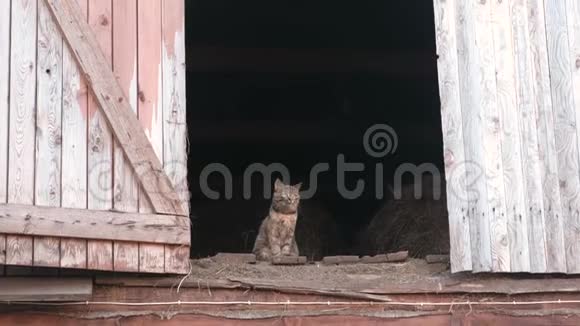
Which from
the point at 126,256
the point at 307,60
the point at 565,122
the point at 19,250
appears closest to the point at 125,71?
the point at 126,256

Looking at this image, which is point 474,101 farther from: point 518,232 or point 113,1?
point 113,1

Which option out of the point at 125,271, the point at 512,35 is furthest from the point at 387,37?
the point at 125,271

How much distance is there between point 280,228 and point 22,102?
9.06 ft

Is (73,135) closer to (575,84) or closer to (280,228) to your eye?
(280,228)

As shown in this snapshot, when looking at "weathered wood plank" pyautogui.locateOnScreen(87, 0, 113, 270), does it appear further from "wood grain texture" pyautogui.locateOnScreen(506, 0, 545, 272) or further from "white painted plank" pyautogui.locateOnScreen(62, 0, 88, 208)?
"wood grain texture" pyautogui.locateOnScreen(506, 0, 545, 272)

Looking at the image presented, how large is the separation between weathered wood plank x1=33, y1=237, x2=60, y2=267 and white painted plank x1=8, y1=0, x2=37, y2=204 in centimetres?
24

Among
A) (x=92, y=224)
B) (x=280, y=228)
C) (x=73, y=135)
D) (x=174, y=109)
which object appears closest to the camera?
(x=92, y=224)

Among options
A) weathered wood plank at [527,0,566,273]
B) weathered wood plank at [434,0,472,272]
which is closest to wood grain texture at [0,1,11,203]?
weathered wood plank at [434,0,472,272]

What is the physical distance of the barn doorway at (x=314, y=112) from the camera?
999 centimetres

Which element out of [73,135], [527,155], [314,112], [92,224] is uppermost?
[314,112]

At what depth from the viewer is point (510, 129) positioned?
22.3 feet

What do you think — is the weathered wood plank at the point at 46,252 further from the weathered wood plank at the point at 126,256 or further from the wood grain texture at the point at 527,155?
the wood grain texture at the point at 527,155

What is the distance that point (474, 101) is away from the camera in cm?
679

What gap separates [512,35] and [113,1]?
105 inches
